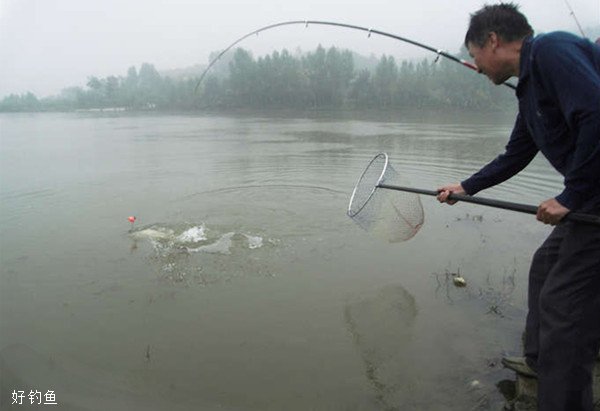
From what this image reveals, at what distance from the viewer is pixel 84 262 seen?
19.1ft

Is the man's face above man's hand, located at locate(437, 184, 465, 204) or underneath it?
above

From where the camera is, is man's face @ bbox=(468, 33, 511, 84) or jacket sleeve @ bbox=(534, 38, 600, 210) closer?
jacket sleeve @ bbox=(534, 38, 600, 210)

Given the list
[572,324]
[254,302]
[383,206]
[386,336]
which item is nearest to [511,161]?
[572,324]

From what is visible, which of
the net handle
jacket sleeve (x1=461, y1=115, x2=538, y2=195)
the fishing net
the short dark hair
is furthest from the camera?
the fishing net

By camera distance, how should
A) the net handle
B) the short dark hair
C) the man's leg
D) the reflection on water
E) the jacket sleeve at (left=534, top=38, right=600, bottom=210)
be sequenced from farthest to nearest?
the reflection on water
the man's leg
the short dark hair
the net handle
the jacket sleeve at (left=534, top=38, right=600, bottom=210)

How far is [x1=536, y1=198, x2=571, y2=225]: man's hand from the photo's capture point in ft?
7.66

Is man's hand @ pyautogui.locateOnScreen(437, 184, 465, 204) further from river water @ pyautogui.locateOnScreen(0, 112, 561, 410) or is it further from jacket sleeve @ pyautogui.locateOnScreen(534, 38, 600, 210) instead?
river water @ pyautogui.locateOnScreen(0, 112, 561, 410)

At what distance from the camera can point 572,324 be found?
2416mm

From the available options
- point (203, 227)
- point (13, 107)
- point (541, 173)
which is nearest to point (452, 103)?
point (541, 173)

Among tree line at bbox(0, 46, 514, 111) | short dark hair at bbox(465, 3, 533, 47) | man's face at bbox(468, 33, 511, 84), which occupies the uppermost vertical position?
tree line at bbox(0, 46, 514, 111)

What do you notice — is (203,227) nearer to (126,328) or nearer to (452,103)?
(126,328)

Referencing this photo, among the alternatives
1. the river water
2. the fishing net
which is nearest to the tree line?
the river water

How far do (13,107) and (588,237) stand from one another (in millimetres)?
114286

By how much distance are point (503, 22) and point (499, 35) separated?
2.6 inches
